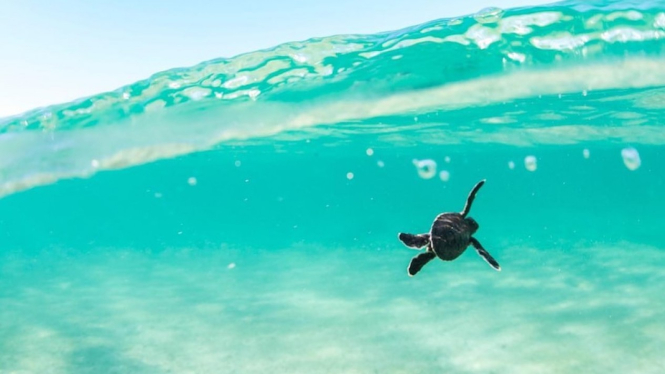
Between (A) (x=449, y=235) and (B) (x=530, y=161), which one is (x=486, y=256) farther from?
(B) (x=530, y=161)

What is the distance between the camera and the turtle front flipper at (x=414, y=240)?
4.67 meters

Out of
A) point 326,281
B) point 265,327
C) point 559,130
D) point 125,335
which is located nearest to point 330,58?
point 326,281

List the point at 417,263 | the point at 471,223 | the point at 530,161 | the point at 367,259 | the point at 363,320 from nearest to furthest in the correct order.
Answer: the point at 417,263 → the point at 471,223 → the point at 363,320 → the point at 367,259 → the point at 530,161

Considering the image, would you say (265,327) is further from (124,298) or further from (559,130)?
(559,130)

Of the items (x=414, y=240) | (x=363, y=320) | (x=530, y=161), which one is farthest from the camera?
(x=530, y=161)

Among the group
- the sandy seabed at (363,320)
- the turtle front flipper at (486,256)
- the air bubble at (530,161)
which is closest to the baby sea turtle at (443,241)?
the turtle front flipper at (486,256)

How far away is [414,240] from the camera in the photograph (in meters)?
4.75

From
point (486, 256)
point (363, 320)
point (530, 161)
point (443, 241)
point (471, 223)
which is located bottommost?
point (363, 320)


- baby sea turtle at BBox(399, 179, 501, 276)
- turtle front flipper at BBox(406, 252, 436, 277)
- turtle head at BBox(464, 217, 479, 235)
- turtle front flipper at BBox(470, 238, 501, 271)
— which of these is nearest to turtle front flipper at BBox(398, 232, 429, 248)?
baby sea turtle at BBox(399, 179, 501, 276)

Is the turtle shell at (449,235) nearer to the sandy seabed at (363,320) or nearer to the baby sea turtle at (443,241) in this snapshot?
the baby sea turtle at (443,241)

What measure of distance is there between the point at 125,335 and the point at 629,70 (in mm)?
17189

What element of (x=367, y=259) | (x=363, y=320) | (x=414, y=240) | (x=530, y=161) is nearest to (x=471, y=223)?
(x=414, y=240)

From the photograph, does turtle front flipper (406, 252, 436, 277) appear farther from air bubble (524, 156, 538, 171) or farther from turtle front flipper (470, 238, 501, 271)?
air bubble (524, 156, 538, 171)

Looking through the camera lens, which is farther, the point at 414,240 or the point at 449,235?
the point at 449,235
